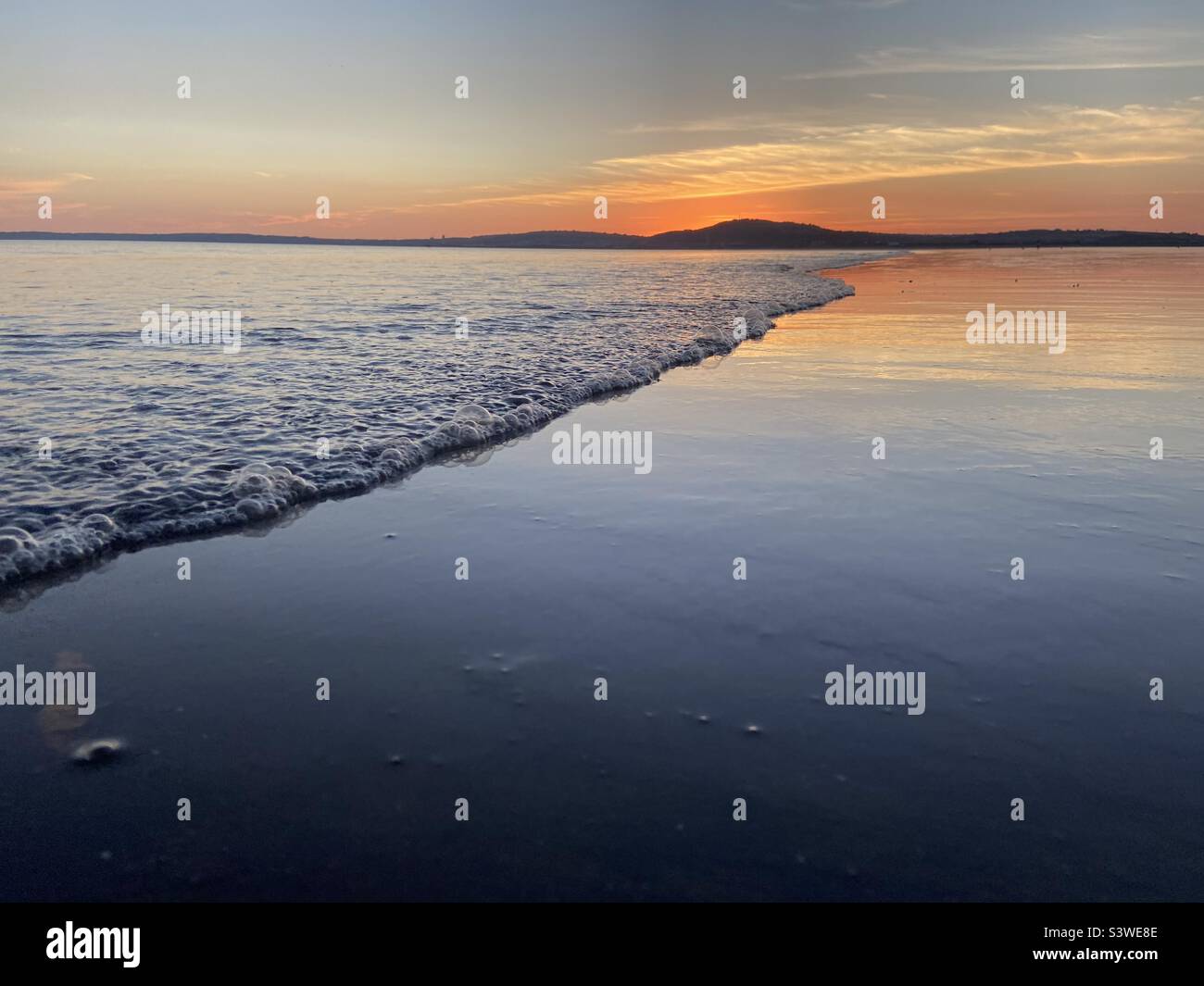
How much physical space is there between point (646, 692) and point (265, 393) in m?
10.3

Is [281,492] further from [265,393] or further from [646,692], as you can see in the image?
[265,393]

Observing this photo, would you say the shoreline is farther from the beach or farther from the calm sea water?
the beach

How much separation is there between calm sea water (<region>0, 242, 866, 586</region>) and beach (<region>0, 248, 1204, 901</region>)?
0.75 meters

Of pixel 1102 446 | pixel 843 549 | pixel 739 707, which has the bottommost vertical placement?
pixel 739 707

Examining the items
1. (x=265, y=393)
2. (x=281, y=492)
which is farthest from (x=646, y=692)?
(x=265, y=393)

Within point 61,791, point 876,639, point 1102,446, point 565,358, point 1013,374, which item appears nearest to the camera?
point 61,791

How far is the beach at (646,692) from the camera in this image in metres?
3.23

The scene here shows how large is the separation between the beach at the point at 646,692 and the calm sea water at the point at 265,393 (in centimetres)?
75

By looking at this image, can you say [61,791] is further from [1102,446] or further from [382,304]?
[382,304]

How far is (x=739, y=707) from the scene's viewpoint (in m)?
4.31

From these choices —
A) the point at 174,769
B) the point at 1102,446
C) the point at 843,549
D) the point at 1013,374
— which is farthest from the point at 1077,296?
the point at 174,769

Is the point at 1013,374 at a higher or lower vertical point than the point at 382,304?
lower

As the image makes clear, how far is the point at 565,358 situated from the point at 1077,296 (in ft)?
69.9

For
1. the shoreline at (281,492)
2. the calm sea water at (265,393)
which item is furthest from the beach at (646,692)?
the calm sea water at (265,393)
